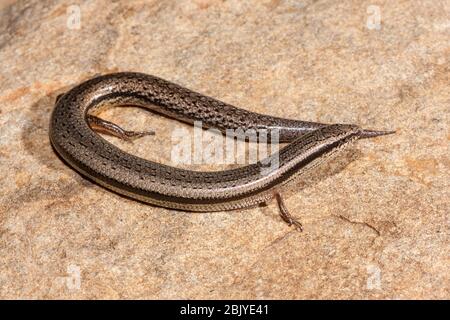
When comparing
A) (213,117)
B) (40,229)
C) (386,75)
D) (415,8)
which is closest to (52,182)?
(40,229)

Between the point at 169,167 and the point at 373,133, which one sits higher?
the point at 169,167

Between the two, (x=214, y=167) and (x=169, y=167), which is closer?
(x=169, y=167)

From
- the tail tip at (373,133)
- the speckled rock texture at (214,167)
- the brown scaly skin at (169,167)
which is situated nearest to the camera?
the speckled rock texture at (214,167)

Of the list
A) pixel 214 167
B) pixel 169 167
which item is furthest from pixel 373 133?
pixel 169 167

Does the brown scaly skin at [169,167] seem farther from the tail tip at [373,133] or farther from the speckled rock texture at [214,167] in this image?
the speckled rock texture at [214,167]

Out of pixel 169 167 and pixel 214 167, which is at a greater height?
pixel 169 167

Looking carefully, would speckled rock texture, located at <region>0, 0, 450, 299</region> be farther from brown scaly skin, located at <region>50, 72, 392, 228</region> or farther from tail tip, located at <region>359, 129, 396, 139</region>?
brown scaly skin, located at <region>50, 72, 392, 228</region>

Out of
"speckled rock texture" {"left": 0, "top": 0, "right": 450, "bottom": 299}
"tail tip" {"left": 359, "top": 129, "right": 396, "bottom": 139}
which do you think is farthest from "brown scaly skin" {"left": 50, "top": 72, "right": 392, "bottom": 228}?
"speckled rock texture" {"left": 0, "top": 0, "right": 450, "bottom": 299}

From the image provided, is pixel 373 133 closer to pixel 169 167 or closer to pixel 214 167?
pixel 214 167

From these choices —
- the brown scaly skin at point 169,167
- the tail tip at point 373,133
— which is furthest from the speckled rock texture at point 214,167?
the brown scaly skin at point 169,167
